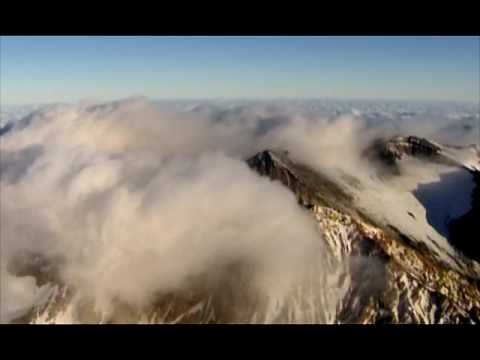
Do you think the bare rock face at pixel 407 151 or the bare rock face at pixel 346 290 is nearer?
the bare rock face at pixel 346 290

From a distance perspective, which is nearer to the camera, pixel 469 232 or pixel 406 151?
pixel 469 232

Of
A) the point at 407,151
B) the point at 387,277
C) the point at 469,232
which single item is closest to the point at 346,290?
the point at 387,277

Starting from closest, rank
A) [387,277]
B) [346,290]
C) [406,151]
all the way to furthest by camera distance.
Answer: [387,277] < [346,290] < [406,151]

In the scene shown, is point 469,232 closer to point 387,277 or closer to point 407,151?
point 407,151

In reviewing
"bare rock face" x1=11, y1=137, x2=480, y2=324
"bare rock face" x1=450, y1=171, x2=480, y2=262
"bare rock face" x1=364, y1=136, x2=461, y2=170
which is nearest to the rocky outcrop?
"bare rock face" x1=364, y1=136, x2=461, y2=170

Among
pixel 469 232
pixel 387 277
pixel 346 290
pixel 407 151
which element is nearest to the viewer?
pixel 387 277

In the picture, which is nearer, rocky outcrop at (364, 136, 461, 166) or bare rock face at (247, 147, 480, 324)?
bare rock face at (247, 147, 480, 324)

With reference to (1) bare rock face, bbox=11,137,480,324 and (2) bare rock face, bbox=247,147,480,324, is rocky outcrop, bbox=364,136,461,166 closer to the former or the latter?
(1) bare rock face, bbox=11,137,480,324

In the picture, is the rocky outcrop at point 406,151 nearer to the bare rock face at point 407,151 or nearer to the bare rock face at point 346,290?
the bare rock face at point 407,151

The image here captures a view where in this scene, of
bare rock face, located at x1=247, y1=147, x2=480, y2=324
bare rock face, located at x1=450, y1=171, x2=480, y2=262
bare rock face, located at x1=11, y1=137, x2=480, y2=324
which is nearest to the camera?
bare rock face, located at x1=247, y1=147, x2=480, y2=324

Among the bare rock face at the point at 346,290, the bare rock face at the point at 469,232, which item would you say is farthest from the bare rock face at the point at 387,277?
the bare rock face at the point at 469,232

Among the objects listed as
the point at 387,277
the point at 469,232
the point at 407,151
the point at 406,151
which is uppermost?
the point at 407,151
